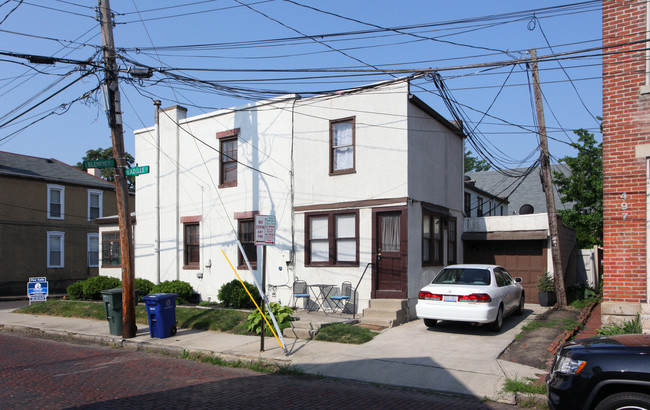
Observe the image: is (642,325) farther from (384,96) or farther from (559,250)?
(384,96)

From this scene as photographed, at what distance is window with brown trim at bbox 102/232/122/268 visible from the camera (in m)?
22.1

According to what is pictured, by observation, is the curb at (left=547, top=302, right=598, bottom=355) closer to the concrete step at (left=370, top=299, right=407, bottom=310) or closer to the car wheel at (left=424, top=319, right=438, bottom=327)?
the car wheel at (left=424, top=319, right=438, bottom=327)

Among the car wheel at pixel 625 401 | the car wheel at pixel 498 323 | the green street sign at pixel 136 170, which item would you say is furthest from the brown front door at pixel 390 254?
the car wheel at pixel 625 401

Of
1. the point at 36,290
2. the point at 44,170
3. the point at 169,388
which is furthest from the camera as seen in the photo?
the point at 44,170

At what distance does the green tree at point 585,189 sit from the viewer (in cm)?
2314

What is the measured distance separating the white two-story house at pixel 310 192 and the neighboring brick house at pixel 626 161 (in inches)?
194

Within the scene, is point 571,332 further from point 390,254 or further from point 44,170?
point 44,170

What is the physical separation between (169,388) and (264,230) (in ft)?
11.6

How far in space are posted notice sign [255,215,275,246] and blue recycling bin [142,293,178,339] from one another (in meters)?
3.61

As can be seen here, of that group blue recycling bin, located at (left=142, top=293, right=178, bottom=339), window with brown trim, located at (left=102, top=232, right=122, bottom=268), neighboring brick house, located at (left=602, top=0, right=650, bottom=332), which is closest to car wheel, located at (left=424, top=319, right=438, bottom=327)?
neighboring brick house, located at (left=602, top=0, right=650, bottom=332)

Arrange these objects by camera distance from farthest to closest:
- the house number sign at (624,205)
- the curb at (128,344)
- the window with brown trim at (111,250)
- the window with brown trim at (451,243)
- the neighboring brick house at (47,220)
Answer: the neighboring brick house at (47,220), the window with brown trim at (111,250), the window with brown trim at (451,243), the house number sign at (624,205), the curb at (128,344)

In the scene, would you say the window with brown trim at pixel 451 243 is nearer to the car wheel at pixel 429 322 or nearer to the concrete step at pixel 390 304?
the concrete step at pixel 390 304

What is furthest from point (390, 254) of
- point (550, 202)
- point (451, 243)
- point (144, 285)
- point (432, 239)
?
point (144, 285)

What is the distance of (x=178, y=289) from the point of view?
17.6 meters
